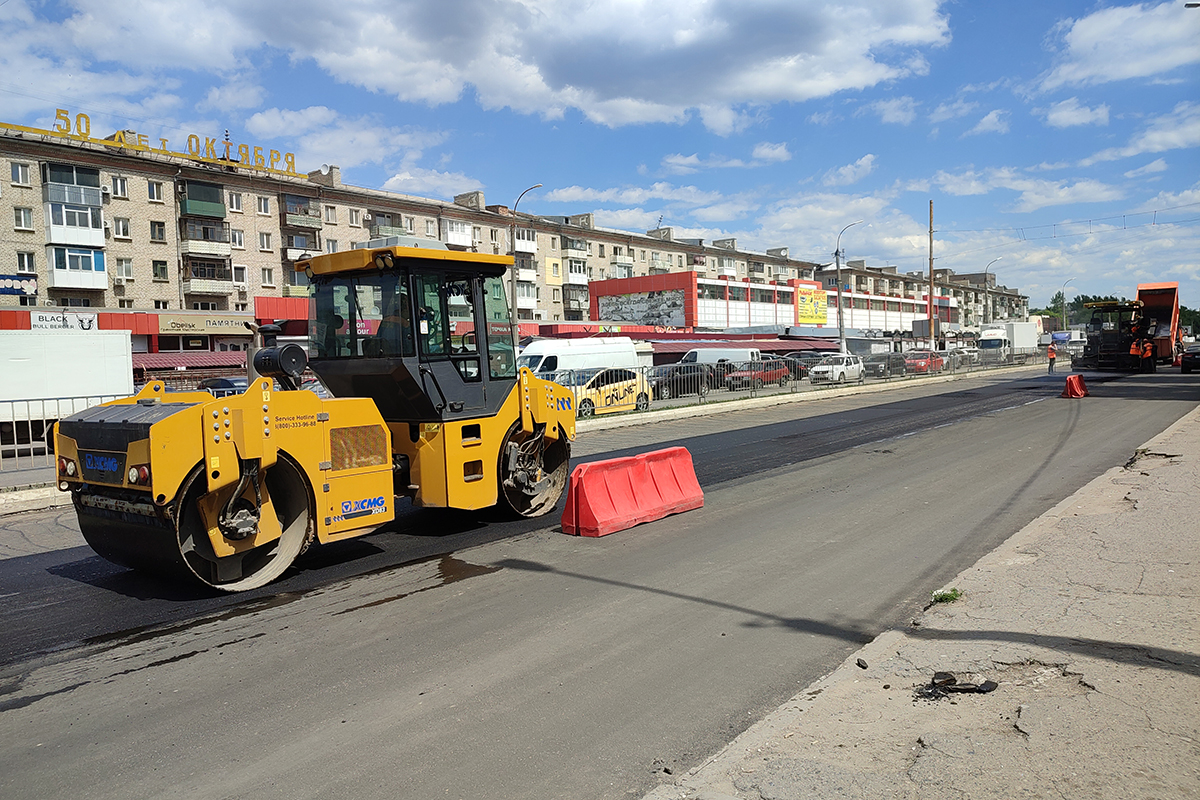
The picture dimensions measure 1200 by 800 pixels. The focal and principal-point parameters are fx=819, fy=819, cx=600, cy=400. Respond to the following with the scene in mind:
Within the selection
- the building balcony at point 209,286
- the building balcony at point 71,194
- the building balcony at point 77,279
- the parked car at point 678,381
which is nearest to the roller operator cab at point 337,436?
the parked car at point 678,381

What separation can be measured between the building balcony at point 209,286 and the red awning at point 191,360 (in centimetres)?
715

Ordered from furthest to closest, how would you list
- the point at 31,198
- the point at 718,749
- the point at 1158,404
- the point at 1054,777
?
the point at 31,198 < the point at 1158,404 < the point at 718,749 < the point at 1054,777

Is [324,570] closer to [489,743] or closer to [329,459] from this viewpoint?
[329,459]

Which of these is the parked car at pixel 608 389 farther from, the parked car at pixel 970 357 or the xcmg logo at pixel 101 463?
the parked car at pixel 970 357

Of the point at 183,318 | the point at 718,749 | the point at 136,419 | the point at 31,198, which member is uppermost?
the point at 31,198

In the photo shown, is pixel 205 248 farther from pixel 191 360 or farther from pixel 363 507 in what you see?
pixel 363 507

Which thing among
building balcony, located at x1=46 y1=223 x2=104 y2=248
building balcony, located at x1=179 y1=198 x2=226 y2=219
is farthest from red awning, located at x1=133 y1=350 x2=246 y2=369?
building balcony, located at x1=179 y1=198 x2=226 y2=219

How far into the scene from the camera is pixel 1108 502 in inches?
356

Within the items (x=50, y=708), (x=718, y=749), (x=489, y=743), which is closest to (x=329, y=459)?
(x=50, y=708)

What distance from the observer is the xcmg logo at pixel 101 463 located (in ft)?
20.3

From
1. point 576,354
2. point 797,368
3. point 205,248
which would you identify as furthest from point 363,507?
point 205,248

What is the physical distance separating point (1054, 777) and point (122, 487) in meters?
6.14

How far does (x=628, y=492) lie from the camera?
9.20 meters

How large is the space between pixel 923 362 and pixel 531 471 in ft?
126
